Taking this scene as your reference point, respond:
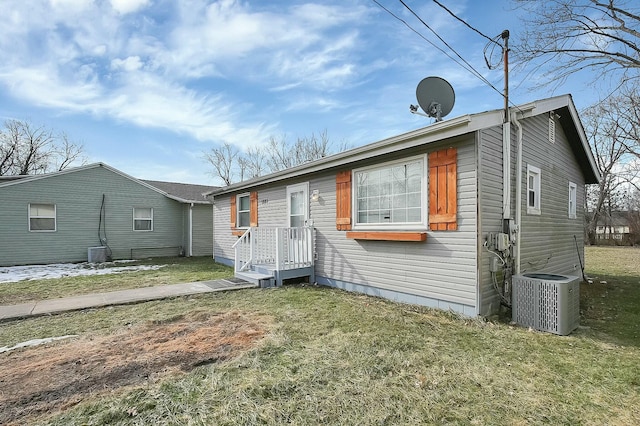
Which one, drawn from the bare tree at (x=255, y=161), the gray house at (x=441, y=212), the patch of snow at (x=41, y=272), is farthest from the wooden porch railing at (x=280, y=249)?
the bare tree at (x=255, y=161)

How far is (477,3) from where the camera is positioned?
5.36 m

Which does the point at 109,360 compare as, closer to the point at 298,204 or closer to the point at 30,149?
the point at 298,204

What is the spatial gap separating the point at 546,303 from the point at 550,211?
328 cm

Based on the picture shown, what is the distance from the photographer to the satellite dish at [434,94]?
20.5ft

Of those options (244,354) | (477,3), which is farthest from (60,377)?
(477,3)

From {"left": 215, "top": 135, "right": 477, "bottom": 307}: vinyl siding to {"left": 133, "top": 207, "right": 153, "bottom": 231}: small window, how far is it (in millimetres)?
9180

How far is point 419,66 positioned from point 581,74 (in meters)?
4.20

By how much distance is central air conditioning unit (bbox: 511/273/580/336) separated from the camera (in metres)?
4.10

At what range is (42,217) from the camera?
11852mm

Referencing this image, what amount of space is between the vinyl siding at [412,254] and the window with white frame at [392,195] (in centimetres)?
20

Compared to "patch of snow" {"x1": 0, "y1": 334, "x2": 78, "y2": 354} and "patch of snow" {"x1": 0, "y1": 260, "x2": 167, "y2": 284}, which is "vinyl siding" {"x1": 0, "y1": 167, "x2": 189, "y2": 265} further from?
"patch of snow" {"x1": 0, "y1": 334, "x2": 78, "y2": 354}

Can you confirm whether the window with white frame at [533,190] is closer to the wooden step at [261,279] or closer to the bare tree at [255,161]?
the wooden step at [261,279]

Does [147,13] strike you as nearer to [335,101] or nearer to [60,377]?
[60,377]

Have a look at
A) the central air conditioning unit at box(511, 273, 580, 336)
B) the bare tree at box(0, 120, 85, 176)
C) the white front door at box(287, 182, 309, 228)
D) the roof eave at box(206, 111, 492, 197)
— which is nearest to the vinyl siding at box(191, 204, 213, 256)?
the white front door at box(287, 182, 309, 228)
